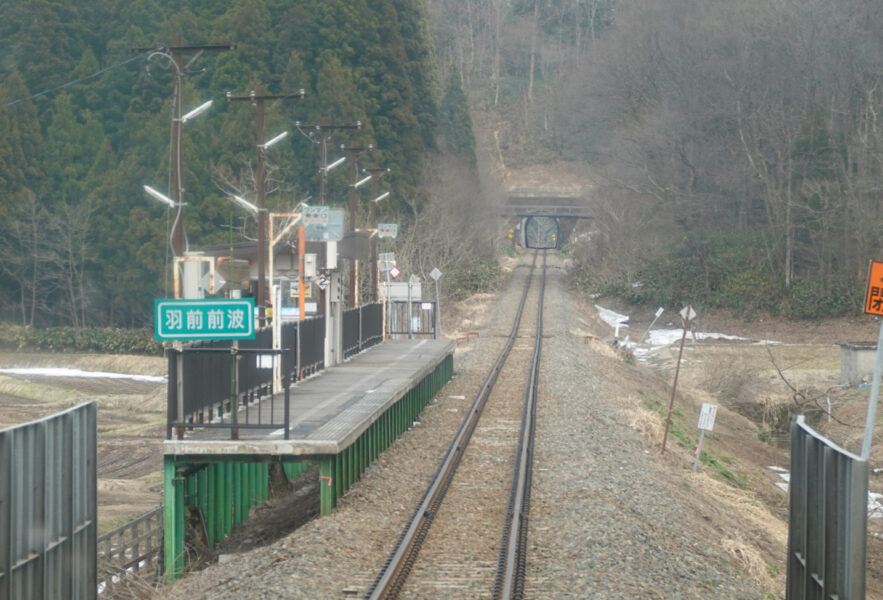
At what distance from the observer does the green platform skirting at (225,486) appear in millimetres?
11930

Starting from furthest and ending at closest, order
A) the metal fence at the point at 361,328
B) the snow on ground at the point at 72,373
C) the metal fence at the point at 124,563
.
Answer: the snow on ground at the point at 72,373 < the metal fence at the point at 361,328 < the metal fence at the point at 124,563

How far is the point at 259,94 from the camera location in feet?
72.7

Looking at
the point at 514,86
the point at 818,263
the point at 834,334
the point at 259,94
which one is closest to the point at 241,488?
the point at 259,94

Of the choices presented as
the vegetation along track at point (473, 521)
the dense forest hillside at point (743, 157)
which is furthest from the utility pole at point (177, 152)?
the dense forest hillside at point (743, 157)

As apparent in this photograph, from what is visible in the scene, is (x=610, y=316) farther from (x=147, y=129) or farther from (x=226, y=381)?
(x=226, y=381)

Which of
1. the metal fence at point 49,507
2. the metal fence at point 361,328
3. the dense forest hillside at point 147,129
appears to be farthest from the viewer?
the dense forest hillside at point 147,129

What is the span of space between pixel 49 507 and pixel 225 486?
584cm

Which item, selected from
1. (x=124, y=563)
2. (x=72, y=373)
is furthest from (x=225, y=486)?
(x=72, y=373)

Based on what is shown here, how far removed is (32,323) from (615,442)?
43392 mm

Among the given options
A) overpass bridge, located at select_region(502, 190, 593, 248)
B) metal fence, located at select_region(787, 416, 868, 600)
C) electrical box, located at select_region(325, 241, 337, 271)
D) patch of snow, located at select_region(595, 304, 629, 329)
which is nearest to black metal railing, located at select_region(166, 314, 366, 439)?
electrical box, located at select_region(325, 241, 337, 271)

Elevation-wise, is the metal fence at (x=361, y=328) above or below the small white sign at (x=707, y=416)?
above

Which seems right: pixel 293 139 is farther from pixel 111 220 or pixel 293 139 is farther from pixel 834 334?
pixel 834 334

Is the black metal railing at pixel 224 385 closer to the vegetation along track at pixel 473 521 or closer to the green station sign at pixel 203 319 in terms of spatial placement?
the green station sign at pixel 203 319

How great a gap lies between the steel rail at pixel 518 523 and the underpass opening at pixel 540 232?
322 feet
